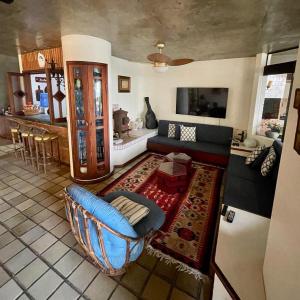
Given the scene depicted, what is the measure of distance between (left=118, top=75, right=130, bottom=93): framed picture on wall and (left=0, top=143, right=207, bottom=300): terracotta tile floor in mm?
3051

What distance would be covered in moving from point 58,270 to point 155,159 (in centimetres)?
296

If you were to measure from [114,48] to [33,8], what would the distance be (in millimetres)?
1754

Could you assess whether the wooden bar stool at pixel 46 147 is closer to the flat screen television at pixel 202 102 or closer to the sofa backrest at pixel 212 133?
the sofa backrest at pixel 212 133

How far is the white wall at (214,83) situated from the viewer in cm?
402

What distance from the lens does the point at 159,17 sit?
195cm

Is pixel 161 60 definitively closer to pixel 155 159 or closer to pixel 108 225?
pixel 108 225

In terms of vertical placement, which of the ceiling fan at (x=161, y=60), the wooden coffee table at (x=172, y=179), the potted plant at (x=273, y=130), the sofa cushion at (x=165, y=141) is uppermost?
the ceiling fan at (x=161, y=60)

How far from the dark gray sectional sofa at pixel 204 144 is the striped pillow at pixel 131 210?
260 cm

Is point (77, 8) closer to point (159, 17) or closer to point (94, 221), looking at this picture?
point (159, 17)

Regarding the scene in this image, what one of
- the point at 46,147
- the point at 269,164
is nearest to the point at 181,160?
the point at 269,164

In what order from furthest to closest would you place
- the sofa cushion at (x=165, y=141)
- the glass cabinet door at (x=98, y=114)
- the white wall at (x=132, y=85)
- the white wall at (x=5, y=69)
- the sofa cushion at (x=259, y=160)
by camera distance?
the white wall at (x=5, y=69) < the sofa cushion at (x=165, y=141) < the white wall at (x=132, y=85) < the glass cabinet door at (x=98, y=114) < the sofa cushion at (x=259, y=160)

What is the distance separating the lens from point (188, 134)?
179 inches

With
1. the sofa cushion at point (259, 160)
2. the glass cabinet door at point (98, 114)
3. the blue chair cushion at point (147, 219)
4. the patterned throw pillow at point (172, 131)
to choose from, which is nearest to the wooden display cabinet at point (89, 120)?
the glass cabinet door at point (98, 114)

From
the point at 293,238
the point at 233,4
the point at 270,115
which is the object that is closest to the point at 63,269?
the point at 293,238
